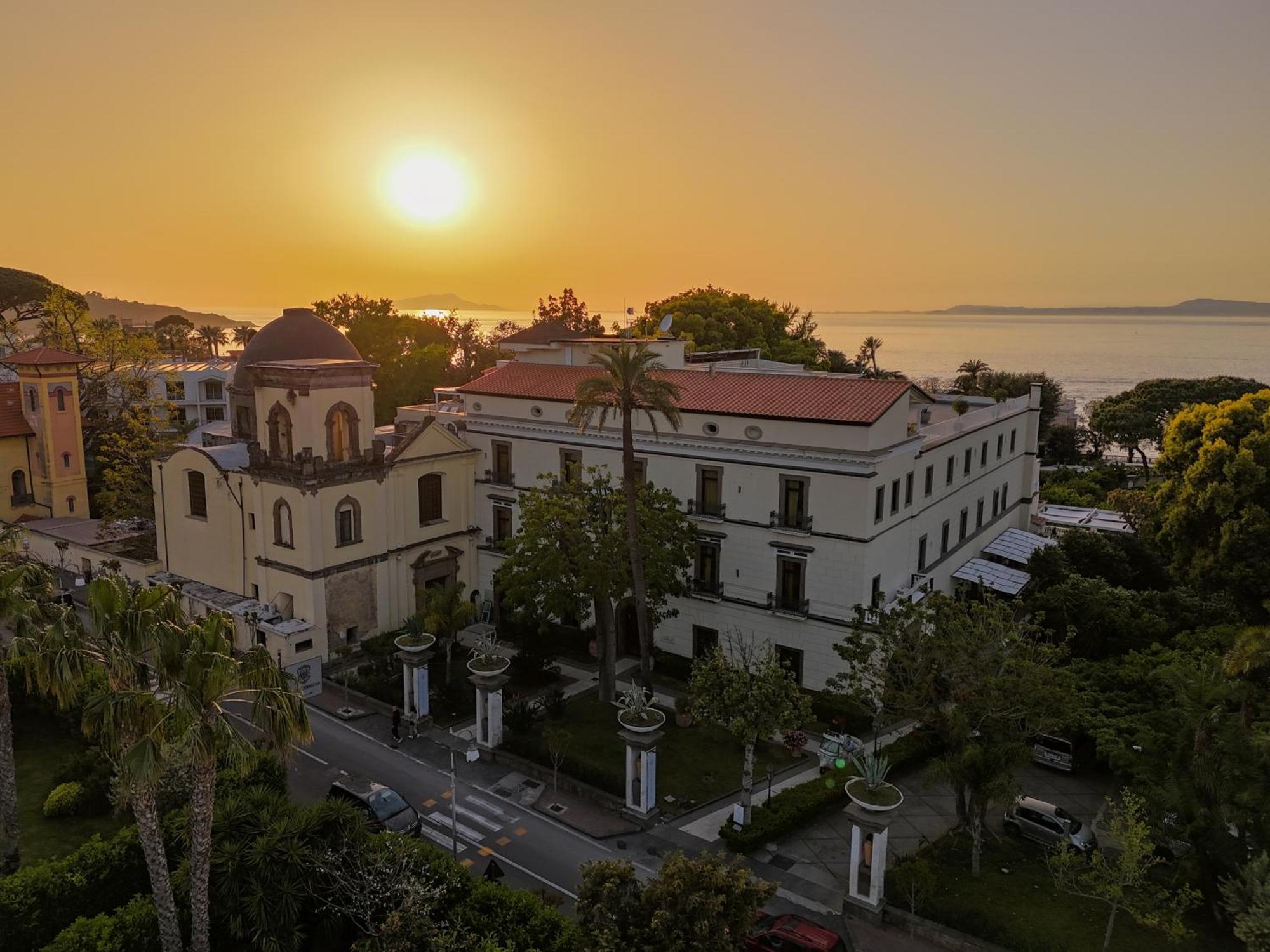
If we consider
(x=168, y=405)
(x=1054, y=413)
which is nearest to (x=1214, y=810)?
(x=168, y=405)

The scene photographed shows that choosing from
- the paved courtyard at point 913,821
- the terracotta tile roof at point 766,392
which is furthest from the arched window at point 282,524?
the paved courtyard at point 913,821

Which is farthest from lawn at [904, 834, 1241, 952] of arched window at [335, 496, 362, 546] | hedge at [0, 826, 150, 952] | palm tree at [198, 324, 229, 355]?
palm tree at [198, 324, 229, 355]

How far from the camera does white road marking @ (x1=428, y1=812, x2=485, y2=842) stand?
26031 mm

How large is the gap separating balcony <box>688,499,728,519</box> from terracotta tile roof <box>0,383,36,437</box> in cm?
4521

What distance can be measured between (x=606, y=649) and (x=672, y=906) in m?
17.7

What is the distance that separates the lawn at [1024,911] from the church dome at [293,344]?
33.2 metres

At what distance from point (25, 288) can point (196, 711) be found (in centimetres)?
9559

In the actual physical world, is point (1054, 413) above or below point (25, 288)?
below

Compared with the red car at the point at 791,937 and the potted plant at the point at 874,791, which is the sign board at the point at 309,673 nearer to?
the red car at the point at 791,937

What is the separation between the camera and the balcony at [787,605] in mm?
34688

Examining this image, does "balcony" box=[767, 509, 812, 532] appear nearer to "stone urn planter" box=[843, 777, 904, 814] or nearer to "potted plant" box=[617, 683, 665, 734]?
"potted plant" box=[617, 683, 665, 734]

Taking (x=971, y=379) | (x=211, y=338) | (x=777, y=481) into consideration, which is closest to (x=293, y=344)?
(x=777, y=481)

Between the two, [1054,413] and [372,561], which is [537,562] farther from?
[1054,413]

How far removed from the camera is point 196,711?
628 inches
